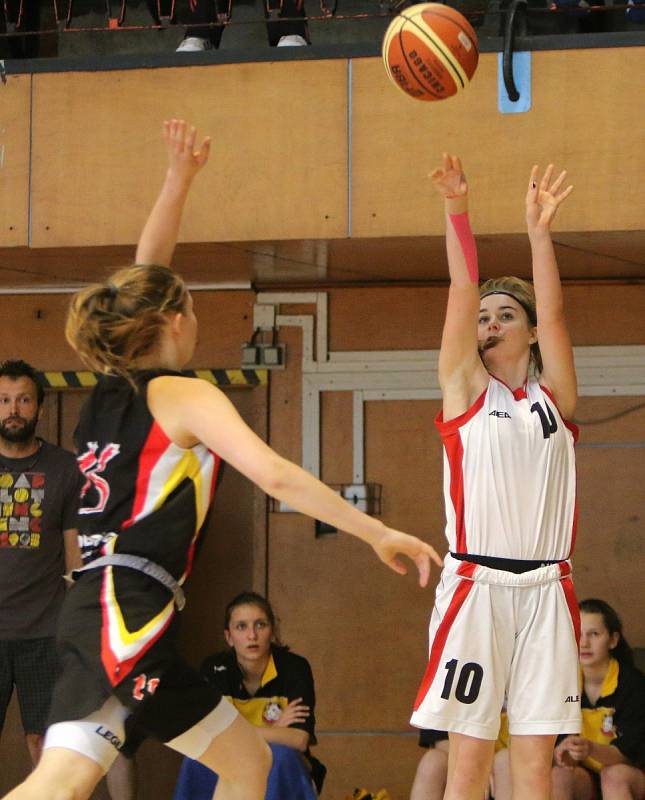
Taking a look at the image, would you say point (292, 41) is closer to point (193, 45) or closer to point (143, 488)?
point (193, 45)

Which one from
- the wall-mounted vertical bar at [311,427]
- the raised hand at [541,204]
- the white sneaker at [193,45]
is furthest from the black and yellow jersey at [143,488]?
the wall-mounted vertical bar at [311,427]

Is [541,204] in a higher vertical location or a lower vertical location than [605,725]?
higher

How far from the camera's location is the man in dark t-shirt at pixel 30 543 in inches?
245

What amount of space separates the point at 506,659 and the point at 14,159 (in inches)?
143

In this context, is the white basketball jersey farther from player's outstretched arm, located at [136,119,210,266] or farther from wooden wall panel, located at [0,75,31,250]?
wooden wall panel, located at [0,75,31,250]

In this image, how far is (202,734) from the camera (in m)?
3.12

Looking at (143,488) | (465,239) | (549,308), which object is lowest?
(143,488)

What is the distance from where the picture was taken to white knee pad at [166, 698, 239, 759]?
3.12 m

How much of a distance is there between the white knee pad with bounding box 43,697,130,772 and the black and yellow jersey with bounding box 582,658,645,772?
3.22 metres

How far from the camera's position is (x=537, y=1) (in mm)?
7328

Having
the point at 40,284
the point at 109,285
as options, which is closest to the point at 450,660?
the point at 109,285

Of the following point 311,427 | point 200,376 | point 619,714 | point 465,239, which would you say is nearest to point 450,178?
point 465,239

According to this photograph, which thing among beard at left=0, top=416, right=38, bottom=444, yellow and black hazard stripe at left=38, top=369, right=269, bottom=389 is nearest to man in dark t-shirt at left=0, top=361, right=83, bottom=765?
beard at left=0, top=416, right=38, bottom=444

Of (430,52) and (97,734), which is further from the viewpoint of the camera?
(430,52)
